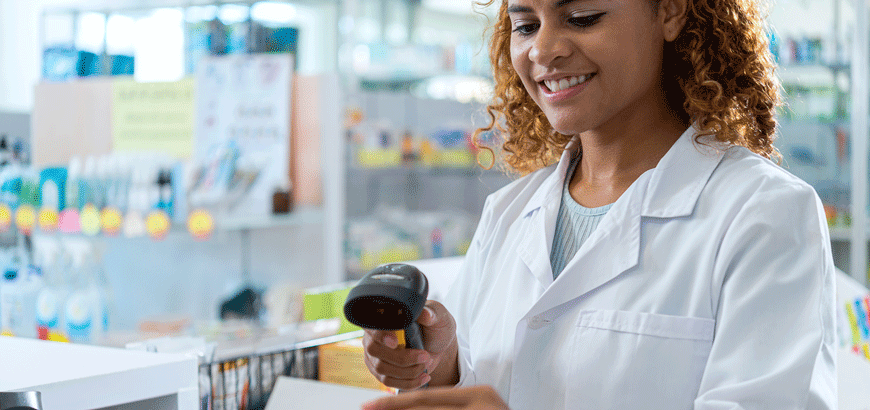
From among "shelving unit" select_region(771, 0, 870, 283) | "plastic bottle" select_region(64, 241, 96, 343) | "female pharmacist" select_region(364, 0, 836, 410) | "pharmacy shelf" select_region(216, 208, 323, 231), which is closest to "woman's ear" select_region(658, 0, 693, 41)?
"female pharmacist" select_region(364, 0, 836, 410)

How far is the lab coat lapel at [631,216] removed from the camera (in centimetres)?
115

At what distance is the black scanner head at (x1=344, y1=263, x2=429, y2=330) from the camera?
3.23ft

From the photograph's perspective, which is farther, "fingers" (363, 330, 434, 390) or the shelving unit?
the shelving unit

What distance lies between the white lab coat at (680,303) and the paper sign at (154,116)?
2237mm

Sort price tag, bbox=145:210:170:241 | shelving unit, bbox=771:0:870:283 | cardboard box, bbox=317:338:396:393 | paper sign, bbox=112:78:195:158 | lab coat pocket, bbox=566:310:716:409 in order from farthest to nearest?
shelving unit, bbox=771:0:870:283
paper sign, bbox=112:78:195:158
price tag, bbox=145:210:170:241
cardboard box, bbox=317:338:396:393
lab coat pocket, bbox=566:310:716:409

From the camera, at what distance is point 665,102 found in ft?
4.28

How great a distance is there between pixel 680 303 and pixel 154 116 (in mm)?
2783

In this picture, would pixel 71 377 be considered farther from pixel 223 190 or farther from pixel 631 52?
pixel 223 190

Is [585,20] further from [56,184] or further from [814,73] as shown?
[814,73]

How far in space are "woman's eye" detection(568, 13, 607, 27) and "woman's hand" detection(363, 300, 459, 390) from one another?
513 mm

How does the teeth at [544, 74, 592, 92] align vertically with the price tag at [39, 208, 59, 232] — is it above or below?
above

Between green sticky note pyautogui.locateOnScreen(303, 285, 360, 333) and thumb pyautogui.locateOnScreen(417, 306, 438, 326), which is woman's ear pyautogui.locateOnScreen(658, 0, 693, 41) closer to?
thumb pyautogui.locateOnScreen(417, 306, 438, 326)

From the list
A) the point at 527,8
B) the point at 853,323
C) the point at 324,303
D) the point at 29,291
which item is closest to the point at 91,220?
the point at 29,291

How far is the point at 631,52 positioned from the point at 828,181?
4315 millimetres
